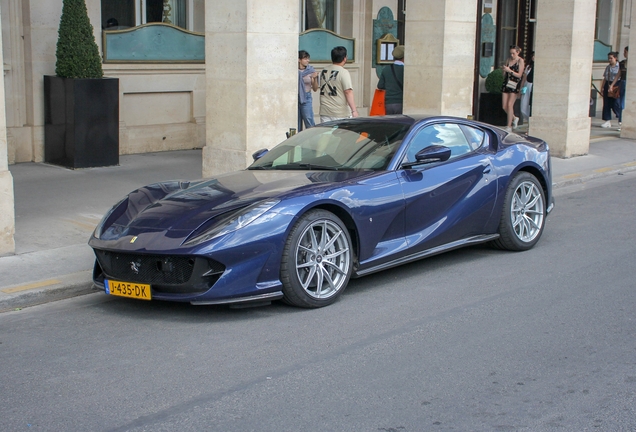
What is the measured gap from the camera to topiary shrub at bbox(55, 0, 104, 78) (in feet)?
41.1

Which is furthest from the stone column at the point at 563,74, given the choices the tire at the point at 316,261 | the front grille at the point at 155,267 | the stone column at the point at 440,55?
the front grille at the point at 155,267

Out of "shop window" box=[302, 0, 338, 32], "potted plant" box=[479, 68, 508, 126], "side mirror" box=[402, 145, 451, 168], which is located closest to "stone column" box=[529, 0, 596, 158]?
"potted plant" box=[479, 68, 508, 126]

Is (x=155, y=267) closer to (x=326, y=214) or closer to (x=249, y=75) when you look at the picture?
(x=326, y=214)

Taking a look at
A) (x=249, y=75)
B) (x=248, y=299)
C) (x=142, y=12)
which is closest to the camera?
(x=248, y=299)

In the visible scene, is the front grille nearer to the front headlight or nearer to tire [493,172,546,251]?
the front headlight

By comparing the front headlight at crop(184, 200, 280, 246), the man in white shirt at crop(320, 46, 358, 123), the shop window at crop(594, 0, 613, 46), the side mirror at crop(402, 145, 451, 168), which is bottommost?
the front headlight at crop(184, 200, 280, 246)

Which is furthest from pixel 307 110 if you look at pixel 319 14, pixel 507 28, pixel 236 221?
pixel 507 28

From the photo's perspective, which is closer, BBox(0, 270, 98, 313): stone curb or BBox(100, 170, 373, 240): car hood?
BBox(100, 170, 373, 240): car hood

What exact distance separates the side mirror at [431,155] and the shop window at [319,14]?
1112 centimetres

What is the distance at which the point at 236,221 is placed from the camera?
20.1 feet

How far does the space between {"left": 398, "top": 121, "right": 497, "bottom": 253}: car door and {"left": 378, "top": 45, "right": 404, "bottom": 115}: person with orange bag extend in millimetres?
5417

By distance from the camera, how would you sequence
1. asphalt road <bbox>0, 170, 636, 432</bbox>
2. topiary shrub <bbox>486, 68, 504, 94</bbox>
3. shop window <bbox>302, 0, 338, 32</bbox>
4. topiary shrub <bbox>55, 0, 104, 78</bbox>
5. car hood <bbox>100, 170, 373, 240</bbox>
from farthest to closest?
1. topiary shrub <bbox>486, 68, 504, 94</bbox>
2. shop window <bbox>302, 0, 338, 32</bbox>
3. topiary shrub <bbox>55, 0, 104, 78</bbox>
4. car hood <bbox>100, 170, 373, 240</bbox>
5. asphalt road <bbox>0, 170, 636, 432</bbox>

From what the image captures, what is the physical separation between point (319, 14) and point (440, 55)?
16.6 feet

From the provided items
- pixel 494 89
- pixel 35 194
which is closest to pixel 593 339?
pixel 35 194
